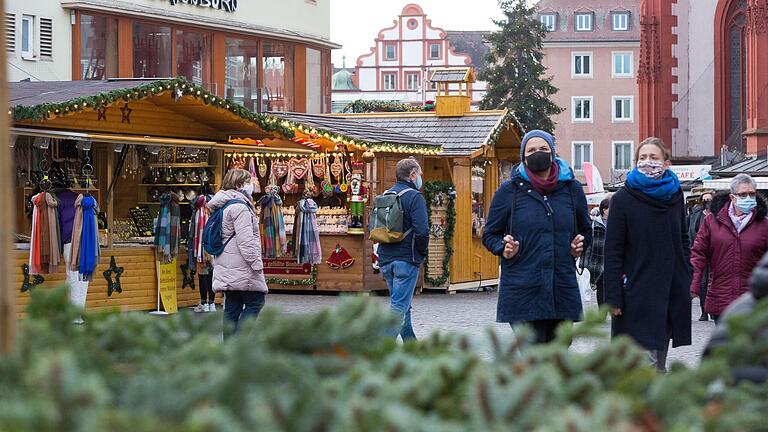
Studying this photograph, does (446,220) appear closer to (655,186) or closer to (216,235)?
(216,235)

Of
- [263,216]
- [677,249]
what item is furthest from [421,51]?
[677,249]

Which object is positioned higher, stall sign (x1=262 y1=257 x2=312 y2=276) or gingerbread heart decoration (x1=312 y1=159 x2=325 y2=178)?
gingerbread heart decoration (x1=312 y1=159 x2=325 y2=178)

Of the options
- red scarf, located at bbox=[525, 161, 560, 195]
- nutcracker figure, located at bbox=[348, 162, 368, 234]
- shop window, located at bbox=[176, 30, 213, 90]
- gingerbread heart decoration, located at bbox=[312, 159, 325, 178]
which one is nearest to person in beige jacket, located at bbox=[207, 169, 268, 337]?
red scarf, located at bbox=[525, 161, 560, 195]

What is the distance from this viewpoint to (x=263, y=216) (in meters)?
19.3

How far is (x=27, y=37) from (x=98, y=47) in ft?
5.04

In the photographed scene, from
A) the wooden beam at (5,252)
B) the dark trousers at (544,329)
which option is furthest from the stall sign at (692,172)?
the wooden beam at (5,252)

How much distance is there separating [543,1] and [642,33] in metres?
35.3

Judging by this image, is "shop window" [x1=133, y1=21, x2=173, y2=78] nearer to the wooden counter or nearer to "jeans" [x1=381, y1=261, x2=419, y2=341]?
the wooden counter

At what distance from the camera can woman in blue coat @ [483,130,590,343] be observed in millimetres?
8062

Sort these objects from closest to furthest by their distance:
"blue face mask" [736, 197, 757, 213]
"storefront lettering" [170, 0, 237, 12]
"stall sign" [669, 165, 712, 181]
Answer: "blue face mask" [736, 197, 757, 213] < "storefront lettering" [170, 0, 237, 12] < "stall sign" [669, 165, 712, 181]

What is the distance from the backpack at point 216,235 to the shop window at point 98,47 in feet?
59.7

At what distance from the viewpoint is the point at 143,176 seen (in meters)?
20.4

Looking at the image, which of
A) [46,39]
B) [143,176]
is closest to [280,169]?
[143,176]

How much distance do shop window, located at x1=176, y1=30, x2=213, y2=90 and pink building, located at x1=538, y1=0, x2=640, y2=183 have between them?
48.6 meters
